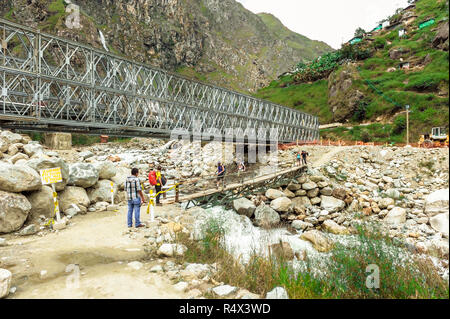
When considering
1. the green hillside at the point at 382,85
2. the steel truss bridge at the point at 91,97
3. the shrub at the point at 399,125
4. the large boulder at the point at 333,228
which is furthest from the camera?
the green hillside at the point at 382,85

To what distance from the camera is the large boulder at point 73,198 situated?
9.42 m

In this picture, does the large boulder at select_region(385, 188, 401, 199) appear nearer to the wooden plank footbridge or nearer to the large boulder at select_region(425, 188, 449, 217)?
the wooden plank footbridge

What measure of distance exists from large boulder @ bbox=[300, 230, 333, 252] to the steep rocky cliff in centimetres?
7572

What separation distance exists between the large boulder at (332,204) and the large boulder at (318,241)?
5426 mm

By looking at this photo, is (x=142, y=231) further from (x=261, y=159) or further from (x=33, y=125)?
(x=261, y=159)

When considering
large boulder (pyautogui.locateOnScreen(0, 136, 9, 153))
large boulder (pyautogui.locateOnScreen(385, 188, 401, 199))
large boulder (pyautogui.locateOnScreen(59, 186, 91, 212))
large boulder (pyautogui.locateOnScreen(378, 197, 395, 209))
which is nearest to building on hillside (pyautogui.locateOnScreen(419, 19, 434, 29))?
large boulder (pyautogui.locateOnScreen(385, 188, 401, 199))

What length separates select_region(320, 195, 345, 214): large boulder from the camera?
17.1m

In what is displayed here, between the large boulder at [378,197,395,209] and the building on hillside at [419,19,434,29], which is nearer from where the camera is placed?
the large boulder at [378,197,395,209]

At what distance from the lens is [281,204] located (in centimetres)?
1720

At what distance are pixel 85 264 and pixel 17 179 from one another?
448 cm

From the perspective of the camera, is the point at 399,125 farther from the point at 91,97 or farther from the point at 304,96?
the point at 91,97

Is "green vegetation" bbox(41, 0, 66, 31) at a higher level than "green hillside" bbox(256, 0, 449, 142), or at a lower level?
higher

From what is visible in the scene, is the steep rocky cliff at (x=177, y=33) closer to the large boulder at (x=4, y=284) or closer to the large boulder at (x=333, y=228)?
the large boulder at (x=333, y=228)

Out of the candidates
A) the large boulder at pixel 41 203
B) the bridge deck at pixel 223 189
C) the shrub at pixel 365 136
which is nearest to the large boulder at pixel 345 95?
the shrub at pixel 365 136
